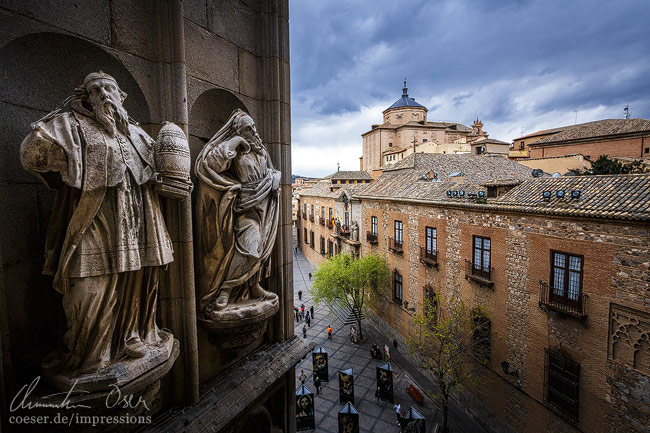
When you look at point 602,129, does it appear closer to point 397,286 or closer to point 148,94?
point 397,286

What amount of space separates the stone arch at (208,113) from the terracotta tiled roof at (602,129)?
41.6 m

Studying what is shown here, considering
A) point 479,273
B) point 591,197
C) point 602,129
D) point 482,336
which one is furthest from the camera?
point 602,129

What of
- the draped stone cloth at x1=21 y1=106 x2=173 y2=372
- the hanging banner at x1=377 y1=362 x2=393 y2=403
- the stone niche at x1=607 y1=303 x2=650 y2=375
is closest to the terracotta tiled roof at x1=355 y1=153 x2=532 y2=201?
the stone niche at x1=607 y1=303 x2=650 y2=375

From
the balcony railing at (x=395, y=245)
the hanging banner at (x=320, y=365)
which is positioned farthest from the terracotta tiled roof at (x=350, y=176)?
the hanging banner at (x=320, y=365)

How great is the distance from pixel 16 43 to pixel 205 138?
99.3 inches

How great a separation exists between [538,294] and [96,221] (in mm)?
14615

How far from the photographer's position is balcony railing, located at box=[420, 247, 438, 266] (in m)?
18.5

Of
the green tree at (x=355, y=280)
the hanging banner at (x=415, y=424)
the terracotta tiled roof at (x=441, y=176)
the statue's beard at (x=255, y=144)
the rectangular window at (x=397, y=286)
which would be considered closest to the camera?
the statue's beard at (x=255, y=144)

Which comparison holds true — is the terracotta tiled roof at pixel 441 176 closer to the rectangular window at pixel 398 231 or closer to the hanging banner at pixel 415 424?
the rectangular window at pixel 398 231

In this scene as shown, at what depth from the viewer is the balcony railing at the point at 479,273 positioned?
15027 mm

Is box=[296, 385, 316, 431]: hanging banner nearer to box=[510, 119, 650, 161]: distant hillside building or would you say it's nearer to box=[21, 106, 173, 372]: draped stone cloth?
box=[21, 106, 173, 372]: draped stone cloth

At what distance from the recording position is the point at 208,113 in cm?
561

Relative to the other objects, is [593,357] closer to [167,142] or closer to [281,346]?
[281,346]

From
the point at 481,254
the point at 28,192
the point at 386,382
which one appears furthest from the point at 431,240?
the point at 28,192
